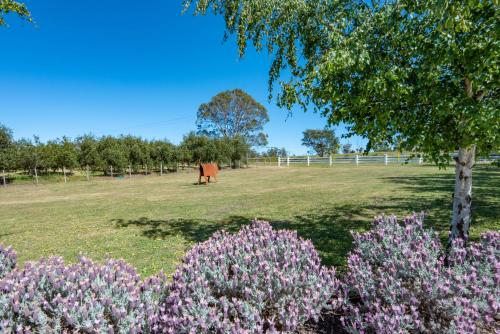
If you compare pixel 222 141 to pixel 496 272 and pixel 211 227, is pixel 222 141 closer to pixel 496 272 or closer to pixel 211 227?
pixel 211 227

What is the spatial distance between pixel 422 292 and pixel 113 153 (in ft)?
124

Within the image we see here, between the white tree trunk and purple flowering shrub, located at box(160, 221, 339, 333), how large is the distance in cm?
295

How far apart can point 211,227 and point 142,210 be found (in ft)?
16.4

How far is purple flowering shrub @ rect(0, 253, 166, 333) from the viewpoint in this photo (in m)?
2.40

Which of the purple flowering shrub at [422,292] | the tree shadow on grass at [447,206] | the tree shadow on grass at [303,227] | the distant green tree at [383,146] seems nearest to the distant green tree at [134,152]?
the tree shadow on grass at [303,227]

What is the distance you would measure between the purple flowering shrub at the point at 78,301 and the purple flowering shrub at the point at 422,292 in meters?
1.93

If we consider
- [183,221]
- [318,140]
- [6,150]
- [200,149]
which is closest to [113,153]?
[6,150]

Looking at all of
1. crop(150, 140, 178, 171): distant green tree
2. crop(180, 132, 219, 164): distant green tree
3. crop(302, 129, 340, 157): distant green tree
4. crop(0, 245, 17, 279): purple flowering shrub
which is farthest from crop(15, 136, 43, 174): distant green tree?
crop(302, 129, 340, 157): distant green tree

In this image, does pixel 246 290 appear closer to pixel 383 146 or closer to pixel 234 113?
pixel 383 146

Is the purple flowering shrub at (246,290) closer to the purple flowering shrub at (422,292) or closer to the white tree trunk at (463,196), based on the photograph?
the purple flowering shrub at (422,292)

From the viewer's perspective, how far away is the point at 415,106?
14.5 feet

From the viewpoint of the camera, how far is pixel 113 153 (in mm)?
35312

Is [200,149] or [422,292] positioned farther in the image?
[200,149]

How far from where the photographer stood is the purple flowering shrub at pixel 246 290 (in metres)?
2.43
